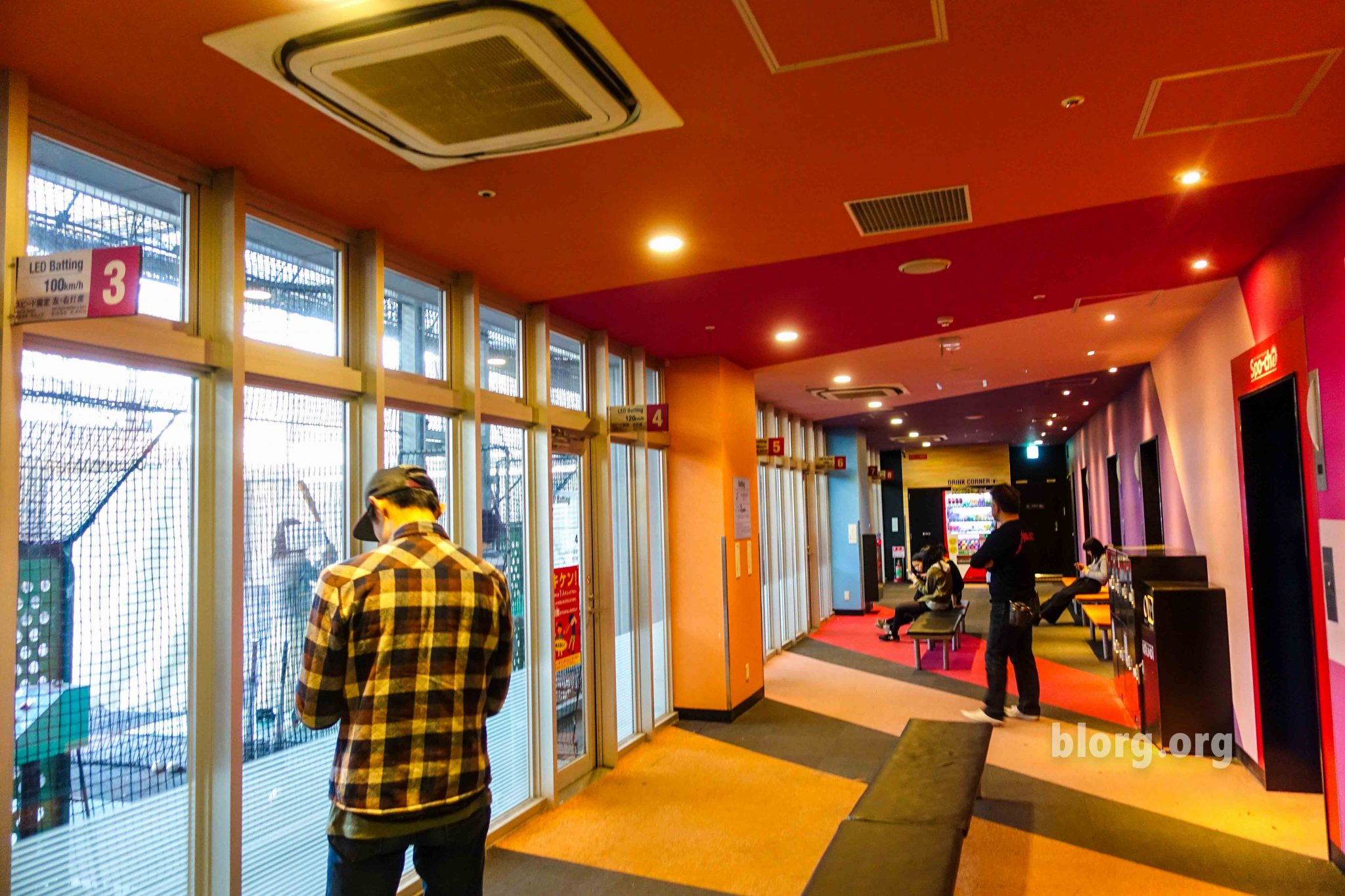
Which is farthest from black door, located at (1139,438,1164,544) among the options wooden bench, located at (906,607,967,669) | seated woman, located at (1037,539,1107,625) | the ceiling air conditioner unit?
the ceiling air conditioner unit

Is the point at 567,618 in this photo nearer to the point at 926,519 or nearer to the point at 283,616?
the point at 283,616

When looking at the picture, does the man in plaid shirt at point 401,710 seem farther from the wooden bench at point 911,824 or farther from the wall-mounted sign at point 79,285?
the wooden bench at point 911,824

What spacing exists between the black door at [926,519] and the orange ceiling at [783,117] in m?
17.7

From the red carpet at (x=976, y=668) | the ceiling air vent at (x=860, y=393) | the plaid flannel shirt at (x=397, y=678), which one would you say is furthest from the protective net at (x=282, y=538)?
the ceiling air vent at (x=860, y=393)

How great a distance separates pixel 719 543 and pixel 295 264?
4.12m

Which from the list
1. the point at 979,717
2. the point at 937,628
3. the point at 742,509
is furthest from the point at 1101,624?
the point at 742,509

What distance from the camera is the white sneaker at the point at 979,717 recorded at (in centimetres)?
646

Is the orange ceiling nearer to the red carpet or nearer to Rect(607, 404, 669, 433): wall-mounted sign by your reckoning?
Rect(607, 404, 669, 433): wall-mounted sign

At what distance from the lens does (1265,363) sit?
4.70 meters

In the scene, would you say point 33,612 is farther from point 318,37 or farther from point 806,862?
point 806,862

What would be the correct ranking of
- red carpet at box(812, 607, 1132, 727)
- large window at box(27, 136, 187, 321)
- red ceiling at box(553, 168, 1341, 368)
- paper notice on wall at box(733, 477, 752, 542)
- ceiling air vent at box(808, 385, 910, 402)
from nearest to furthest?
large window at box(27, 136, 187, 321) → red ceiling at box(553, 168, 1341, 368) → red carpet at box(812, 607, 1132, 727) → paper notice on wall at box(733, 477, 752, 542) → ceiling air vent at box(808, 385, 910, 402)

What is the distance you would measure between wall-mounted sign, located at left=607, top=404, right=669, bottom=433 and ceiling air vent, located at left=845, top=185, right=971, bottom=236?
2257mm

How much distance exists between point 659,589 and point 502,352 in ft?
8.78

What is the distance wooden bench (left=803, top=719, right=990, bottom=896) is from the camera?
9.07 feet
